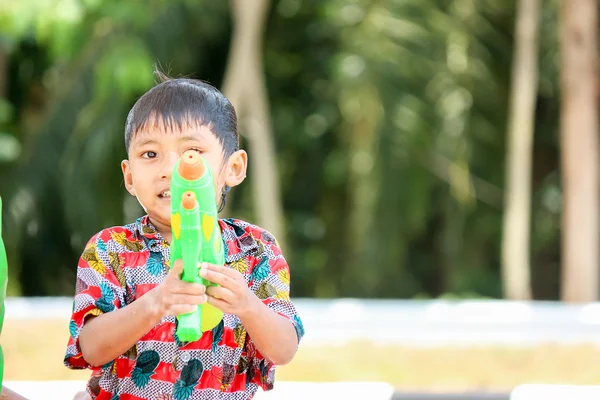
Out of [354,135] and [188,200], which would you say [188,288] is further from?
[354,135]

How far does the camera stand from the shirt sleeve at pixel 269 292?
1808 mm

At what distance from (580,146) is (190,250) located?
7.53 metres

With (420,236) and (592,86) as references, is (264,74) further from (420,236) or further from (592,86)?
(592,86)

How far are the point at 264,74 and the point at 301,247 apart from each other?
243cm

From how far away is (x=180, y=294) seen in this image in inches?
56.9

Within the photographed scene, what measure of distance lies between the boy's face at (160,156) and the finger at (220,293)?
28 cm

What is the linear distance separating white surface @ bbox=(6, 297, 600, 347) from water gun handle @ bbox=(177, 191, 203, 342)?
14.7 ft

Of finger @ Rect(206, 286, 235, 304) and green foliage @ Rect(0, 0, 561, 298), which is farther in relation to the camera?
green foliage @ Rect(0, 0, 561, 298)

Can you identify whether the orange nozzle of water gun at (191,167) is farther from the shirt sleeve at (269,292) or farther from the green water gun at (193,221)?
the shirt sleeve at (269,292)

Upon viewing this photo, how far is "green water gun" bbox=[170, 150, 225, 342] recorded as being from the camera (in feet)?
4.57

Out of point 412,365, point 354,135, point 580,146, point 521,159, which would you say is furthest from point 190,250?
point 354,135

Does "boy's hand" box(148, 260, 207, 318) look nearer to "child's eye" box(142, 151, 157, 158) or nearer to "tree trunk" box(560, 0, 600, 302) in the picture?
"child's eye" box(142, 151, 157, 158)

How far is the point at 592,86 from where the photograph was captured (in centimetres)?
848

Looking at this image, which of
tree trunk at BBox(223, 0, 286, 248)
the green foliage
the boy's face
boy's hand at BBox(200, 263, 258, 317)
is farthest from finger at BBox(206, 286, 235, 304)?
tree trunk at BBox(223, 0, 286, 248)
